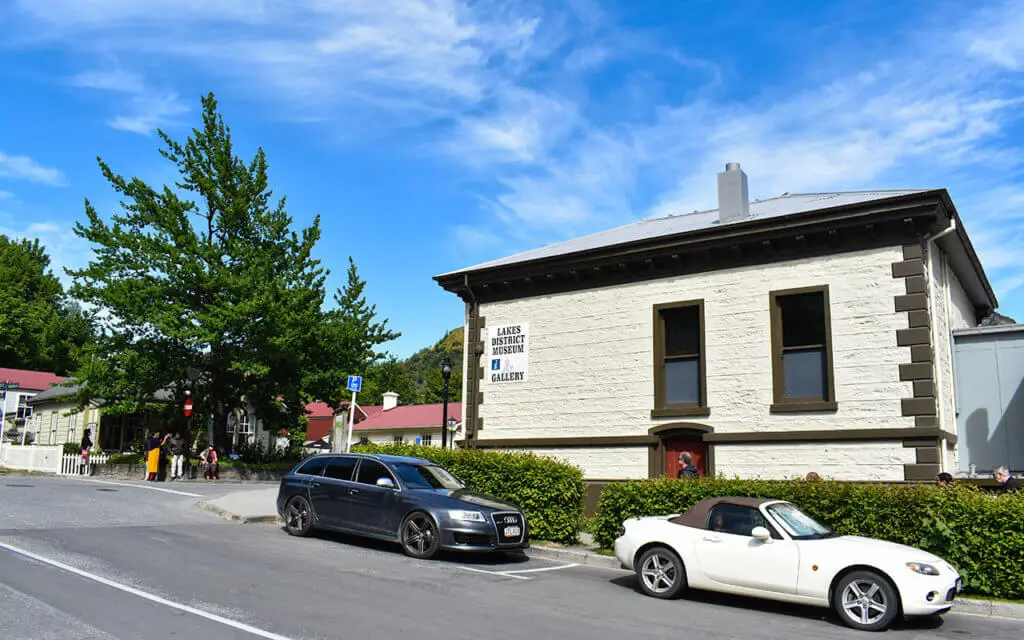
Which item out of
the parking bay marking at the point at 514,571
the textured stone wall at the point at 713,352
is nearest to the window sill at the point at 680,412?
the textured stone wall at the point at 713,352

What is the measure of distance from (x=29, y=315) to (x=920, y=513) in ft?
249

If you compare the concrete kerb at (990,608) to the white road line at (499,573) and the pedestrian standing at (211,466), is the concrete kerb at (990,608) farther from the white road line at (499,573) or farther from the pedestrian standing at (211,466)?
the pedestrian standing at (211,466)

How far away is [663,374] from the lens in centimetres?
1727

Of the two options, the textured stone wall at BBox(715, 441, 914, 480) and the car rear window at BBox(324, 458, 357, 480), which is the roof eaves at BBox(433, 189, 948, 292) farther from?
the car rear window at BBox(324, 458, 357, 480)

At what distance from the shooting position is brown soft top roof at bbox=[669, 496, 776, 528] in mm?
10164

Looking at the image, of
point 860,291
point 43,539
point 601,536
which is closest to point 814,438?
point 860,291

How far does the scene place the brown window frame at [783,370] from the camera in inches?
594

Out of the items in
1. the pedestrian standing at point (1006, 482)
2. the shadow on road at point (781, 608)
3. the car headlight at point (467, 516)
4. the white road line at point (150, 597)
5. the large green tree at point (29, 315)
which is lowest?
the shadow on road at point (781, 608)

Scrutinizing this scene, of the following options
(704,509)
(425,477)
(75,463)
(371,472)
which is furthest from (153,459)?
(704,509)

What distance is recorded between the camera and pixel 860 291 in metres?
15.1

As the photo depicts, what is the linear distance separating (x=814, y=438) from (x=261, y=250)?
24.2 m

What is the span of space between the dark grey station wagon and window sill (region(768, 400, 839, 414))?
5.98 metres

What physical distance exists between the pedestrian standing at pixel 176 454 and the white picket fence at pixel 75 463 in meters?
5.04

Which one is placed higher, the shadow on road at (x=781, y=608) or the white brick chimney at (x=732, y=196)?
the white brick chimney at (x=732, y=196)
